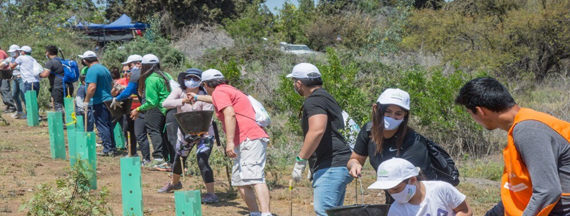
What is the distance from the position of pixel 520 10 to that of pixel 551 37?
48.1 inches

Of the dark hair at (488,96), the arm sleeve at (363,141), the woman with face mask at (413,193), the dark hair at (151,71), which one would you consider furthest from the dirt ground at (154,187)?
the dark hair at (488,96)

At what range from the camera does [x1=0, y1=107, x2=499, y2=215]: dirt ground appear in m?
7.16

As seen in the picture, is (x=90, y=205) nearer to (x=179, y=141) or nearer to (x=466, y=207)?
(x=179, y=141)

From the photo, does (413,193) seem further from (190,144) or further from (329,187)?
(190,144)

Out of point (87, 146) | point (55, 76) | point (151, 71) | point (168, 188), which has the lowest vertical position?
point (168, 188)

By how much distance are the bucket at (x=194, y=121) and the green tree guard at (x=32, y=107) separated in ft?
25.2

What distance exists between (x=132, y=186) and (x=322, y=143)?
2017 millimetres

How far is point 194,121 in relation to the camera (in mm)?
6496

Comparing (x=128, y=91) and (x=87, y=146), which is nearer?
(x=87, y=146)

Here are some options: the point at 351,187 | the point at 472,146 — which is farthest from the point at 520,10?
the point at 351,187

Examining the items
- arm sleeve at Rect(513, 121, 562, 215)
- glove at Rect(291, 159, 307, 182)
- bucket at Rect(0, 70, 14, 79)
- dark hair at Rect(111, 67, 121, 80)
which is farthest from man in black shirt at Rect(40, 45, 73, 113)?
arm sleeve at Rect(513, 121, 562, 215)

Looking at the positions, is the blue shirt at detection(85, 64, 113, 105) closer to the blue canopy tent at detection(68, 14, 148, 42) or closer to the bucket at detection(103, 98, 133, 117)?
the bucket at detection(103, 98, 133, 117)

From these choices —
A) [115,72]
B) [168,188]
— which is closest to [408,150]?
[168,188]

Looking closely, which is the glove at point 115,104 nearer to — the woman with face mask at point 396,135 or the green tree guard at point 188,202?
the green tree guard at point 188,202
